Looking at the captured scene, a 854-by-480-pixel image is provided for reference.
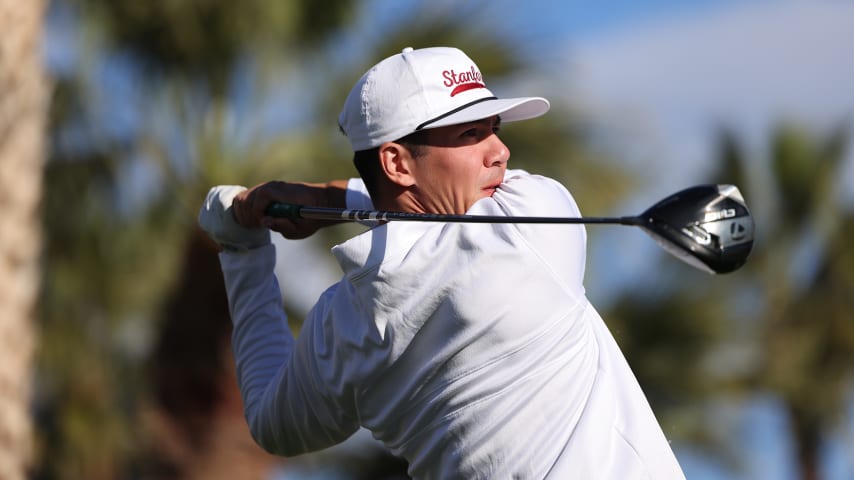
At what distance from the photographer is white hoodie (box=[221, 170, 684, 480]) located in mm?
2914

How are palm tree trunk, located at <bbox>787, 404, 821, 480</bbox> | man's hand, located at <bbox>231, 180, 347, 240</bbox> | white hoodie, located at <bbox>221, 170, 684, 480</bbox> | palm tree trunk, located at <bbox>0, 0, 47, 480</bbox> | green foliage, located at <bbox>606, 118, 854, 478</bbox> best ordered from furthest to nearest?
palm tree trunk, located at <bbox>787, 404, 821, 480</bbox> → green foliage, located at <bbox>606, 118, 854, 478</bbox> → palm tree trunk, located at <bbox>0, 0, 47, 480</bbox> → man's hand, located at <bbox>231, 180, 347, 240</bbox> → white hoodie, located at <bbox>221, 170, 684, 480</bbox>

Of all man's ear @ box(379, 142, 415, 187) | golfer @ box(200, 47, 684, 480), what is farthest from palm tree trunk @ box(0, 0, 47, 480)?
man's ear @ box(379, 142, 415, 187)

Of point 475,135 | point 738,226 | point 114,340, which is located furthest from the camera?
point 114,340

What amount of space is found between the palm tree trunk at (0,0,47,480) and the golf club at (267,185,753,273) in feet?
19.5

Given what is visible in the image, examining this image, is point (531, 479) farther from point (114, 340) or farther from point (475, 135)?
point (114, 340)

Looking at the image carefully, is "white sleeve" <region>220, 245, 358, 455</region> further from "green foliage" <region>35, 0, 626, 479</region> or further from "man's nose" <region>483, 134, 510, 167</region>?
"green foliage" <region>35, 0, 626, 479</region>

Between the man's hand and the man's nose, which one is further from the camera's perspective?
the man's hand

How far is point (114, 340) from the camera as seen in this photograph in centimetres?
1178

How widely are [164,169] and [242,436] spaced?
2.01m

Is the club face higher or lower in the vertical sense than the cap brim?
lower

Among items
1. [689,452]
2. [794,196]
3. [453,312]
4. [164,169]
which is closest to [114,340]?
[164,169]

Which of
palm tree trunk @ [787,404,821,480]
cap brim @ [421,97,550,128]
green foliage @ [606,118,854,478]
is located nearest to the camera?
cap brim @ [421,97,550,128]

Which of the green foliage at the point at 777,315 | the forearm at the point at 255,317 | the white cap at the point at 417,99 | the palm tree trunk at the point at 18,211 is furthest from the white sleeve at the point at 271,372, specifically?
the green foliage at the point at 777,315

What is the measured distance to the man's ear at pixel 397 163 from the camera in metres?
3.15
